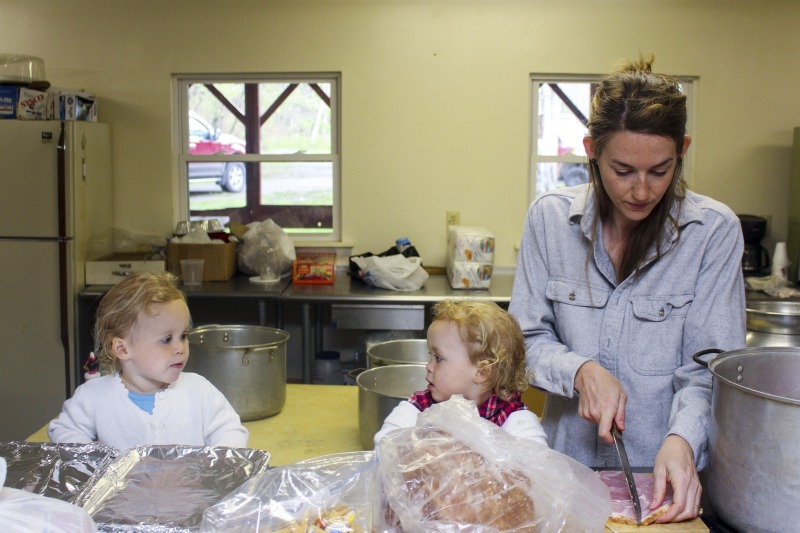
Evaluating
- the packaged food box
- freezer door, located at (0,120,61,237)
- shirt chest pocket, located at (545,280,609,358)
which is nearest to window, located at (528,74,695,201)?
the packaged food box

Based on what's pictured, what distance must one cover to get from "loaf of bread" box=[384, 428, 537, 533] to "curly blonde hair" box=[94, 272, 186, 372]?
790 mm

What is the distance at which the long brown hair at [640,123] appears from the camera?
4.67 ft

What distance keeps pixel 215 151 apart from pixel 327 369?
4.74 feet

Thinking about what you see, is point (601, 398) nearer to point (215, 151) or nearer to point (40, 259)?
point (40, 259)

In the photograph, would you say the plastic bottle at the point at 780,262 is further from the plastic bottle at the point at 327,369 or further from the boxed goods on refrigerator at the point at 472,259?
the plastic bottle at the point at 327,369

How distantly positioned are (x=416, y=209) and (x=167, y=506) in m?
3.37

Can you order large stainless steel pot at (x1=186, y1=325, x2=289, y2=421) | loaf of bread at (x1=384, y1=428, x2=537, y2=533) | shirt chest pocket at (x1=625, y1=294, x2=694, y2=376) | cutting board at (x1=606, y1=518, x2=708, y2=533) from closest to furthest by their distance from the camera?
loaf of bread at (x1=384, y1=428, x2=537, y2=533) → cutting board at (x1=606, y1=518, x2=708, y2=533) → shirt chest pocket at (x1=625, y1=294, x2=694, y2=376) → large stainless steel pot at (x1=186, y1=325, x2=289, y2=421)

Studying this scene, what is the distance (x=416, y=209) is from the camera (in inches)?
174

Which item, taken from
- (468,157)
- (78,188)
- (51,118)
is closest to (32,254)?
(78,188)

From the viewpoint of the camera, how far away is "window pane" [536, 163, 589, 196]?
455 centimetres

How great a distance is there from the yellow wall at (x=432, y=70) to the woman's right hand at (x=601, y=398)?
301 cm

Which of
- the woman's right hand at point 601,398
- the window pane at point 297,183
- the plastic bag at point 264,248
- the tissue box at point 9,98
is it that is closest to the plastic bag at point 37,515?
the woman's right hand at point 601,398

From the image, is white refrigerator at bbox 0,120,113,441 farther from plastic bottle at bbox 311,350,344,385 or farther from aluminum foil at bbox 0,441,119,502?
aluminum foil at bbox 0,441,119,502

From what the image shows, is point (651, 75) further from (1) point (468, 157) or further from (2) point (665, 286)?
(1) point (468, 157)
